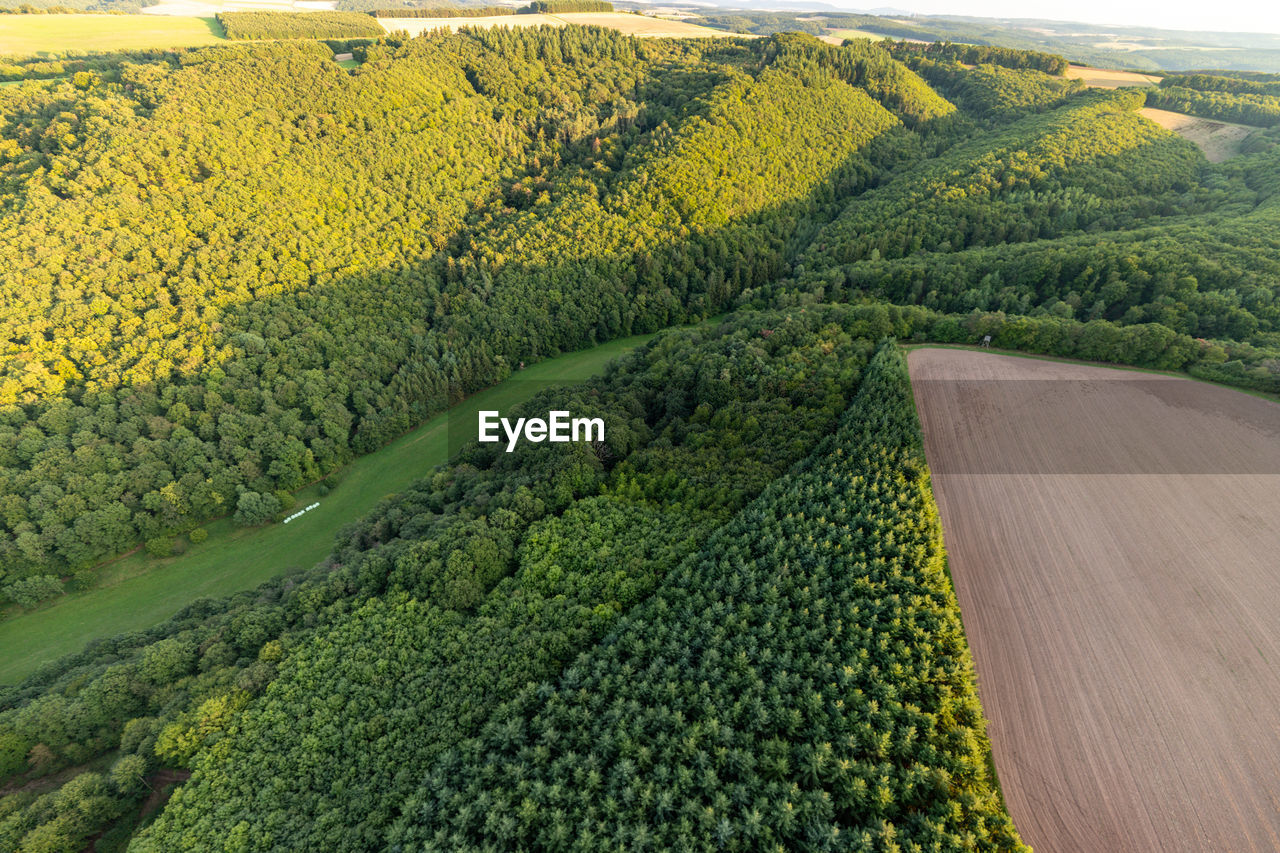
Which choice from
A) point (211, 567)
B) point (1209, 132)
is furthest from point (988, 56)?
point (211, 567)

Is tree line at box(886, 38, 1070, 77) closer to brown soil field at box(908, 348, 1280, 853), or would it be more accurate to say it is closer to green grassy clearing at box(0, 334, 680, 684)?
brown soil field at box(908, 348, 1280, 853)

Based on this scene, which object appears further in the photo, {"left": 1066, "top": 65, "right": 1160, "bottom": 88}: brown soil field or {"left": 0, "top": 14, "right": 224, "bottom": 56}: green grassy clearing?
{"left": 1066, "top": 65, "right": 1160, "bottom": 88}: brown soil field

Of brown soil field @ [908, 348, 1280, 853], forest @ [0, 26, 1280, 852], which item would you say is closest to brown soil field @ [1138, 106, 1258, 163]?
forest @ [0, 26, 1280, 852]

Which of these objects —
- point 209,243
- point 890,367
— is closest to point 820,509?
point 890,367

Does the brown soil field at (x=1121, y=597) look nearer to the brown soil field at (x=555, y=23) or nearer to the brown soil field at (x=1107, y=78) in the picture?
the brown soil field at (x=555, y=23)

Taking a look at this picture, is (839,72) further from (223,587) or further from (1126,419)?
(223,587)
